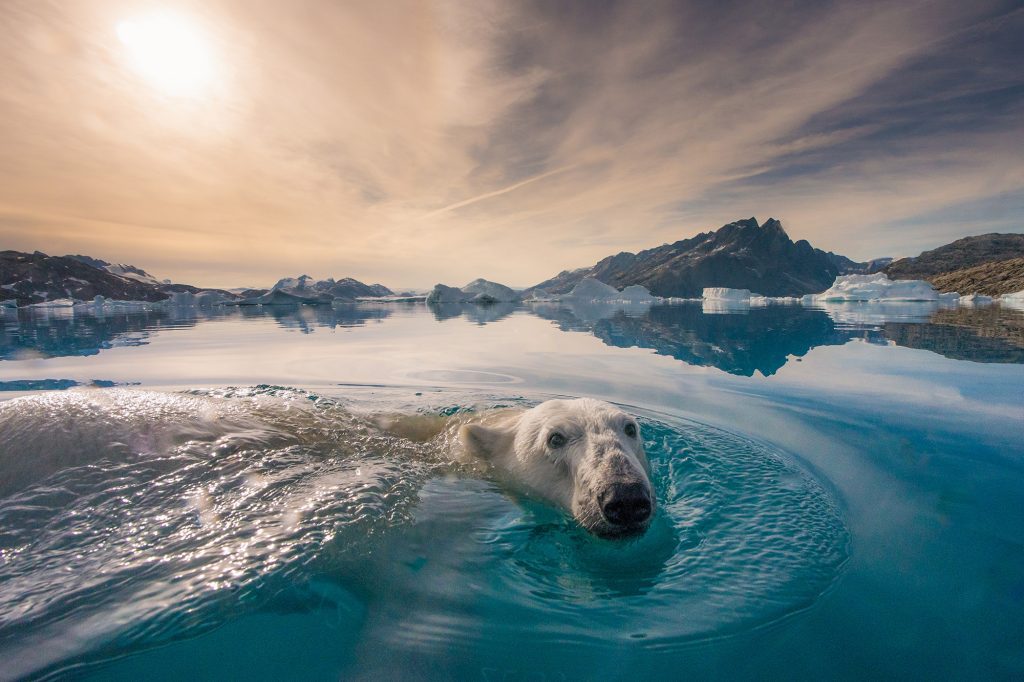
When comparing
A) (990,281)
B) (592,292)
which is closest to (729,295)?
(592,292)

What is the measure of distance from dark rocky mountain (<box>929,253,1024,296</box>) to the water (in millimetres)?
85038

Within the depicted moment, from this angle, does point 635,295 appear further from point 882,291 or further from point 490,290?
point 882,291

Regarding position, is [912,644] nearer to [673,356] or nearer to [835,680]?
[835,680]

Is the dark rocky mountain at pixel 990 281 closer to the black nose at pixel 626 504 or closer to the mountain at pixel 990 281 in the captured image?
the mountain at pixel 990 281

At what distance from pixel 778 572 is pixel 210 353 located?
20.8m

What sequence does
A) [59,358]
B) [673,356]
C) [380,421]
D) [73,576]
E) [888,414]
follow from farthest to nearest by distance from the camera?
[59,358] → [673,356] → [888,414] → [380,421] → [73,576]

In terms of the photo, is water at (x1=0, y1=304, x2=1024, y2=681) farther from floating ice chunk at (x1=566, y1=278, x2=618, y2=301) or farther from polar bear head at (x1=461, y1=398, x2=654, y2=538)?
floating ice chunk at (x1=566, y1=278, x2=618, y2=301)

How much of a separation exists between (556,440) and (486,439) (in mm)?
1136

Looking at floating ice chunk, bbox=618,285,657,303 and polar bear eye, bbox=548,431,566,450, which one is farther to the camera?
floating ice chunk, bbox=618,285,657,303

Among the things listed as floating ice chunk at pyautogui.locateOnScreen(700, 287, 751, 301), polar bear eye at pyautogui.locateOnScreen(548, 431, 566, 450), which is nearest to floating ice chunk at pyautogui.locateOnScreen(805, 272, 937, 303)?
floating ice chunk at pyautogui.locateOnScreen(700, 287, 751, 301)

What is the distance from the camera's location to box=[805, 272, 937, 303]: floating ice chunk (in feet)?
227

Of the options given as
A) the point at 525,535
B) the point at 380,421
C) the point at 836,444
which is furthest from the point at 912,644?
the point at 380,421

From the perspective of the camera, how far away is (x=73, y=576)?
11.0 feet

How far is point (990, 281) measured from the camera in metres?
77.8
